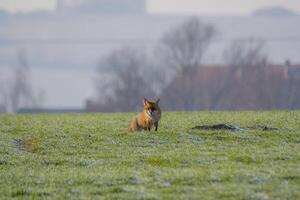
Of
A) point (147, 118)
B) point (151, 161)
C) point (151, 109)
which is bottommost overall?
point (151, 161)

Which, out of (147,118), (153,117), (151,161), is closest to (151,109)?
(153,117)

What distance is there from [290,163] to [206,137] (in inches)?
299

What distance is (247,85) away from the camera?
5871 inches

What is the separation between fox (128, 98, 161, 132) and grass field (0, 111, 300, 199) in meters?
0.51

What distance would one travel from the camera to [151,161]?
95.0ft

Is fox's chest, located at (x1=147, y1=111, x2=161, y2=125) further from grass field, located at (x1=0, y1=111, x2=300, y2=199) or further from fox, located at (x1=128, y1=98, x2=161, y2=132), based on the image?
grass field, located at (x1=0, y1=111, x2=300, y2=199)

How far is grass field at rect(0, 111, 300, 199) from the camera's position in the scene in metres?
23.7

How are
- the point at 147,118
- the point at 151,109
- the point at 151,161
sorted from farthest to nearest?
the point at 147,118 < the point at 151,109 < the point at 151,161

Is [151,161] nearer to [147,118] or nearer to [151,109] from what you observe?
[151,109]

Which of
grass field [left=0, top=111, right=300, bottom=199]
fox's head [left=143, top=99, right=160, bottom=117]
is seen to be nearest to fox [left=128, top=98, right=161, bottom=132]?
fox's head [left=143, top=99, right=160, bottom=117]

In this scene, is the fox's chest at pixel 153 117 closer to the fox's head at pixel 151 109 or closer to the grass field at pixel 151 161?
the fox's head at pixel 151 109

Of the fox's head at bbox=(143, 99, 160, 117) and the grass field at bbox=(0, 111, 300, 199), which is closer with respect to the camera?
the grass field at bbox=(0, 111, 300, 199)

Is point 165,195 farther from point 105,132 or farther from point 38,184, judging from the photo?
point 105,132

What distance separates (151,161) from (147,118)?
22.0 feet
